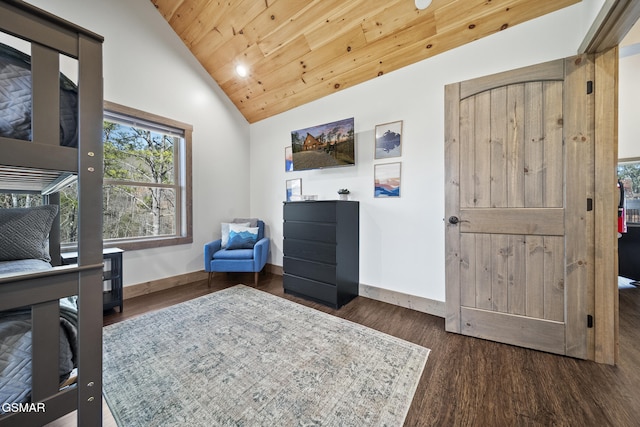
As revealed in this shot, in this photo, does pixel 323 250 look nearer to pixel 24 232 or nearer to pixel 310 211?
pixel 310 211

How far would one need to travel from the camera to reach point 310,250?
2.56 meters

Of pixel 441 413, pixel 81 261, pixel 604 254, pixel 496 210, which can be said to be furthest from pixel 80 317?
pixel 604 254

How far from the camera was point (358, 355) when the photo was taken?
1604mm

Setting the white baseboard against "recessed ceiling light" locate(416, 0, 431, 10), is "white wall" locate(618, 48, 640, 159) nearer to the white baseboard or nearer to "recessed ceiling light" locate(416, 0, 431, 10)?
"recessed ceiling light" locate(416, 0, 431, 10)

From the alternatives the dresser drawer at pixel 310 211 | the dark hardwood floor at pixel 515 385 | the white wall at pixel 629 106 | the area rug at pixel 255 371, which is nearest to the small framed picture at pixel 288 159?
the dresser drawer at pixel 310 211

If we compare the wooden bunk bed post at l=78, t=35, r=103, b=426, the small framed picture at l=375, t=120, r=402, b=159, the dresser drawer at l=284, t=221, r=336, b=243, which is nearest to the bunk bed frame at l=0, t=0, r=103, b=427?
the wooden bunk bed post at l=78, t=35, r=103, b=426

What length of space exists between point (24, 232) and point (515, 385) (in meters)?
2.86

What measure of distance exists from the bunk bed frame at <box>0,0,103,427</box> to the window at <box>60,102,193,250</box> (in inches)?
91.0

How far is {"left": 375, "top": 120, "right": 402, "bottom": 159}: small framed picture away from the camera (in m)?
2.45

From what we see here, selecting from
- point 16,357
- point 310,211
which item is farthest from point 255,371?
point 310,211

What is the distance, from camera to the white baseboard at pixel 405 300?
223cm

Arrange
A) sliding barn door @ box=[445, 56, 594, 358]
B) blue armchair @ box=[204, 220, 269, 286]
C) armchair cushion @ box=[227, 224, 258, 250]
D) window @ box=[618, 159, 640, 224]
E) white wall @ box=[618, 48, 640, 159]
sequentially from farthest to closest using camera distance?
armchair cushion @ box=[227, 224, 258, 250] → window @ box=[618, 159, 640, 224] → blue armchair @ box=[204, 220, 269, 286] → white wall @ box=[618, 48, 640, 159] → sliding barn door @ box=[445, 56, 594, 358]

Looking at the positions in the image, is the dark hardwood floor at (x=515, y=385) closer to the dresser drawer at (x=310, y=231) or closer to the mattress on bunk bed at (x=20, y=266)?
the dresser drawer at (x=310, y=231)

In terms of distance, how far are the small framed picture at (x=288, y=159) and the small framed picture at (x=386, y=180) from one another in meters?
1.34
